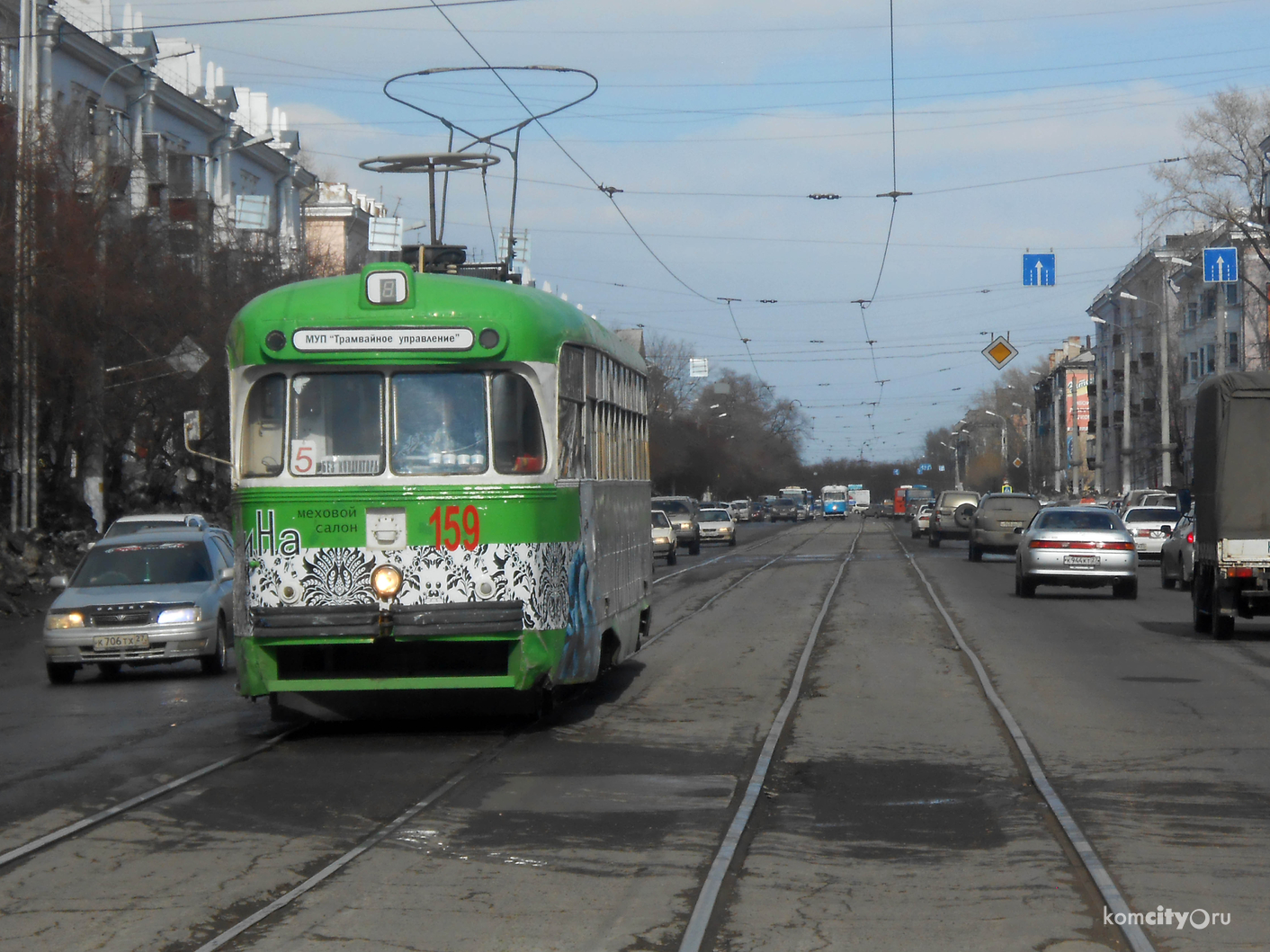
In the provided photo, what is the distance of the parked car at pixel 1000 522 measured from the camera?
135 feet

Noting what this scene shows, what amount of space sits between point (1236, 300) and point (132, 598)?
203 feet

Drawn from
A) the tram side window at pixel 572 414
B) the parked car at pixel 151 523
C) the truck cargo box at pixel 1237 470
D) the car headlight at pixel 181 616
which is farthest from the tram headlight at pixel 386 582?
the parked car at pixel 151 523

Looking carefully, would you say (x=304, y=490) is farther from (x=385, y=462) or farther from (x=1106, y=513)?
(x=1106, y=513)

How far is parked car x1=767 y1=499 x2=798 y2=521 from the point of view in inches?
4456

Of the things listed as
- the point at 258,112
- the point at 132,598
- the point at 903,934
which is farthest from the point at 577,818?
the point at 258,112

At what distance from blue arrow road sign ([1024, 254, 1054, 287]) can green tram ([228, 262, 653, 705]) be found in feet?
113

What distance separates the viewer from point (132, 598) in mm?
15969

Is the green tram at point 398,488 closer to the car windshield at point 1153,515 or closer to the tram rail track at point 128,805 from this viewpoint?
the tram rail track at point 128,805

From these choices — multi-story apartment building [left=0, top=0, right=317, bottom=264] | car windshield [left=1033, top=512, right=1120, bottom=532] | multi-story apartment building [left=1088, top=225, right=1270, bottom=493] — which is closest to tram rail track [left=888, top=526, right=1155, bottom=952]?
car windshield [left=1033, top=512, right=1120, bottom=532]

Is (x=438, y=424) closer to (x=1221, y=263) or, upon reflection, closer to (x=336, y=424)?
(x=336, y=424)

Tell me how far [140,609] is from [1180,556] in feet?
64.0

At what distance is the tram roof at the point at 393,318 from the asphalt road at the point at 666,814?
98.4 inches

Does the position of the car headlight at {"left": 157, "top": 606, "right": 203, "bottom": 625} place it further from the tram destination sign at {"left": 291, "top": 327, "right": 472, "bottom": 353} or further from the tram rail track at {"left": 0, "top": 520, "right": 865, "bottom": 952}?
the tram destination sign at {"left": 291, "top": 327, "right": 472, "bottom": 353}

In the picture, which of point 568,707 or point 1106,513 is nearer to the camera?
point 568,707
